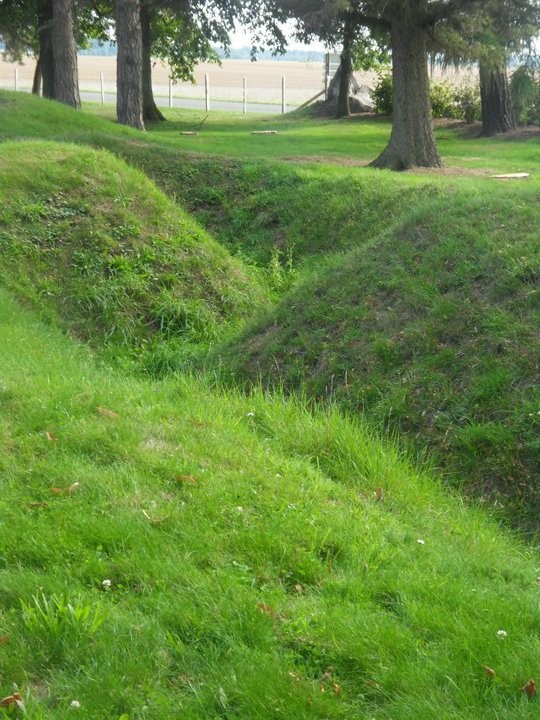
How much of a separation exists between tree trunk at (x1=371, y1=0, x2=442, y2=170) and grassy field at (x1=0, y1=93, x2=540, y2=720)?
4390 millimetres

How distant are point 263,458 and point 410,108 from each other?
14019 mm

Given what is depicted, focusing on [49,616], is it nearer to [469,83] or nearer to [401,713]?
[401,713]

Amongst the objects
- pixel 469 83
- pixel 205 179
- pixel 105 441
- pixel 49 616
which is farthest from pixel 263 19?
pixel 49 616

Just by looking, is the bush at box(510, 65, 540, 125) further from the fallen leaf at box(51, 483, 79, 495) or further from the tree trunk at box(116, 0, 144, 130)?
the fallen leaf at box(51, 483, 79, 495)

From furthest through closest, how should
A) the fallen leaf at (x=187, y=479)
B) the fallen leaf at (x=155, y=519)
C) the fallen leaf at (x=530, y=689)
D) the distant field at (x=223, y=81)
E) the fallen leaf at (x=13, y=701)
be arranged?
the distant field at (x=223, y=81) < the fallen leaf at (x=187, y=479) < the fallen leaf at (x=155, y=519) < the fallen leaf at (x=530, y=689) < the fallen leaf at (x=13, y=701)

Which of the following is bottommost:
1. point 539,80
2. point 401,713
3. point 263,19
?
point 401,713

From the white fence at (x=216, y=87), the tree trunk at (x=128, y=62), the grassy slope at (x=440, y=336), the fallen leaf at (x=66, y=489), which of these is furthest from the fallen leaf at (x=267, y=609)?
the white fence at (x=216, y=87)

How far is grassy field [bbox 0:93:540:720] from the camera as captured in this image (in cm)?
368

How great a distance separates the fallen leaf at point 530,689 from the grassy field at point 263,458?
16 millimetres

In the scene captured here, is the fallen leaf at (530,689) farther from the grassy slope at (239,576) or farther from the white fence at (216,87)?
the white fence at (216,87)

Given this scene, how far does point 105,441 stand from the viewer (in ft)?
19.1

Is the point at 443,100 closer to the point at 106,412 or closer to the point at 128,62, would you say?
the point at 128,62

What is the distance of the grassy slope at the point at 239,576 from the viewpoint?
11.7 feet

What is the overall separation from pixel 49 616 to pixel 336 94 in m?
34.3
